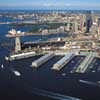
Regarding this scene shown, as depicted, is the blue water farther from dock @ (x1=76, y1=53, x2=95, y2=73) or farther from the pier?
dock @ (x1=76, y1=53, x2=95, y2=73)

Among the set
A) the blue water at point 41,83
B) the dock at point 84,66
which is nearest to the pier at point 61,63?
the blue water at point 41,83

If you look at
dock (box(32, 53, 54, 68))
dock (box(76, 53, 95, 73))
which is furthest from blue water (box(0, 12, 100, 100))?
dock (box(76, 53, 95, 73))

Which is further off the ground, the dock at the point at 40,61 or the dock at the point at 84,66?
the dock at the point at 84,66

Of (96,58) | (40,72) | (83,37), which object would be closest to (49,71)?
(40,72)

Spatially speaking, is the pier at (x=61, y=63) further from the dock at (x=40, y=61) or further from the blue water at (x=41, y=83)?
the dock at (x=40, y=61)

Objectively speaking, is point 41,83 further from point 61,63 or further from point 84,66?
point 84,66

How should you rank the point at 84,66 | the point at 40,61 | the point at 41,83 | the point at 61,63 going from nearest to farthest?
the point at 41,83 < the point at 84,66 < the point at 61,63 < the point at 40,61

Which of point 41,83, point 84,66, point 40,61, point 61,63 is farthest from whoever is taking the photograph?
point 40,61

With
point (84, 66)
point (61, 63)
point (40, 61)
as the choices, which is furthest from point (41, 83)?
point (40, 61)

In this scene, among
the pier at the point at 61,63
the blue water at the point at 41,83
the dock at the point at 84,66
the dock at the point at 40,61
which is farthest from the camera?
the dock at the point at 40,61

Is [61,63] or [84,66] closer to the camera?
[84,66]

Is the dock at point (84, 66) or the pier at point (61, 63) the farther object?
the pier at point (61, 63)

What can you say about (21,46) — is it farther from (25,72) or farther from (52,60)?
(25,72)
